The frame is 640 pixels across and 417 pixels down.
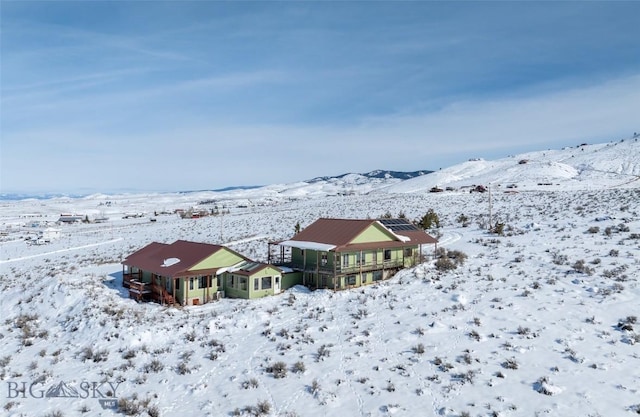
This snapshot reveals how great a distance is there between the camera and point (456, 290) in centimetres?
2778

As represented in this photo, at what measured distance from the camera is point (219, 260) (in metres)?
31.6

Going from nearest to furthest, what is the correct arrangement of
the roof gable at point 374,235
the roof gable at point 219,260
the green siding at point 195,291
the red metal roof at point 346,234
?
1. the green siding at point 195,291
2. the roof gable at point 219,260
3. the red metal roof at point 346,234
4. the roof gable at point 374,235

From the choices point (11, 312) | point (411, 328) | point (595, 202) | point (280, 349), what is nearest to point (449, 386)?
point (411, 328)

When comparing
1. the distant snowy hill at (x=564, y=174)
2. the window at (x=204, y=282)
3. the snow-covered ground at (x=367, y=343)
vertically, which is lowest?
the snow-covered ground at (x=367, y=343)

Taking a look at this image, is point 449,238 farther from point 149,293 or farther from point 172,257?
point 149,293

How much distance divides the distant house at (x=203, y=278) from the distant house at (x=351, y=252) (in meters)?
2.26

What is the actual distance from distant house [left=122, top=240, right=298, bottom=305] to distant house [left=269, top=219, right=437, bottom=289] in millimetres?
2262

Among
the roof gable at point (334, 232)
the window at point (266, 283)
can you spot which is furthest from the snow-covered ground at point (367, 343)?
the roof gable at point (334, 232)

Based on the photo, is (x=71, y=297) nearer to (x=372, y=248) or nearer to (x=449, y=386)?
(x=372, y=248)

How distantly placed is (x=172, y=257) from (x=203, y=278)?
308 centimetres

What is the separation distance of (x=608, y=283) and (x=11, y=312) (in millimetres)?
35792

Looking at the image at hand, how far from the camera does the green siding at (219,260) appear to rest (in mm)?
30719

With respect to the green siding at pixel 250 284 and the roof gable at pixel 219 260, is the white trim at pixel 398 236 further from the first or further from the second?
the roof gable at pixel 219 260

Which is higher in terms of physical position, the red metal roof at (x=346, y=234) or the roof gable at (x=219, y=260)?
the red metal roof at (x=346, y=234)
